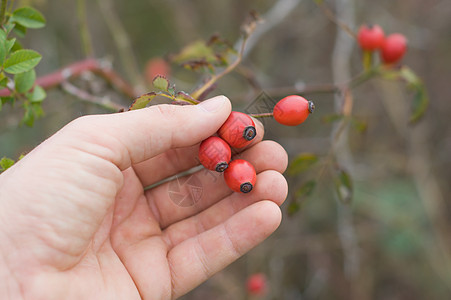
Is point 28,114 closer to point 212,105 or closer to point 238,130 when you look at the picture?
point 212,105

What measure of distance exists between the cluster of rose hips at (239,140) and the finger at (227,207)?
146 millimetres

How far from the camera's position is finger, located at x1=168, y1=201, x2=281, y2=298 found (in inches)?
73.0

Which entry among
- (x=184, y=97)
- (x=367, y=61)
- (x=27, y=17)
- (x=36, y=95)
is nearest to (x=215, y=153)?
(x=184, y=97)

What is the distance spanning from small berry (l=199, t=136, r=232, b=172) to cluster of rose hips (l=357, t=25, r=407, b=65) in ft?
4.67

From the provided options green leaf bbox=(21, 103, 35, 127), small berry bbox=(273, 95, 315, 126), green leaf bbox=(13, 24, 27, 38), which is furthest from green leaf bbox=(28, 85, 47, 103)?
small berry bbox=(273, 95, 315, 126)

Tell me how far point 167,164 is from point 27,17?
1032 millimetres

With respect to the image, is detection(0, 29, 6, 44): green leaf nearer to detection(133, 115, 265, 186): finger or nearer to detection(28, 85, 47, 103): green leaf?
detection(28, 85, 47, 103): green leaf

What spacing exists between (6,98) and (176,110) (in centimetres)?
82

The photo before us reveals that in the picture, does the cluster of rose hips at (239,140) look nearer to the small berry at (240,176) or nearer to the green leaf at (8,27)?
the small berry at (240,176)

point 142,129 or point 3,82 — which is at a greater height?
point 3,82

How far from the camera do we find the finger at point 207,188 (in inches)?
75.5

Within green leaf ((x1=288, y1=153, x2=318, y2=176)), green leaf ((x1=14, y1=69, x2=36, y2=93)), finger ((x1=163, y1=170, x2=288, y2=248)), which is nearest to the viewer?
green leaf ((x1=14, y1=69, x2=36, y2=93))

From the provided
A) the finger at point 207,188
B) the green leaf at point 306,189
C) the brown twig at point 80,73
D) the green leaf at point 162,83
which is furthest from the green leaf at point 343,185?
the brown twig at point 80,73

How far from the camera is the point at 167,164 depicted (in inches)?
84.0
